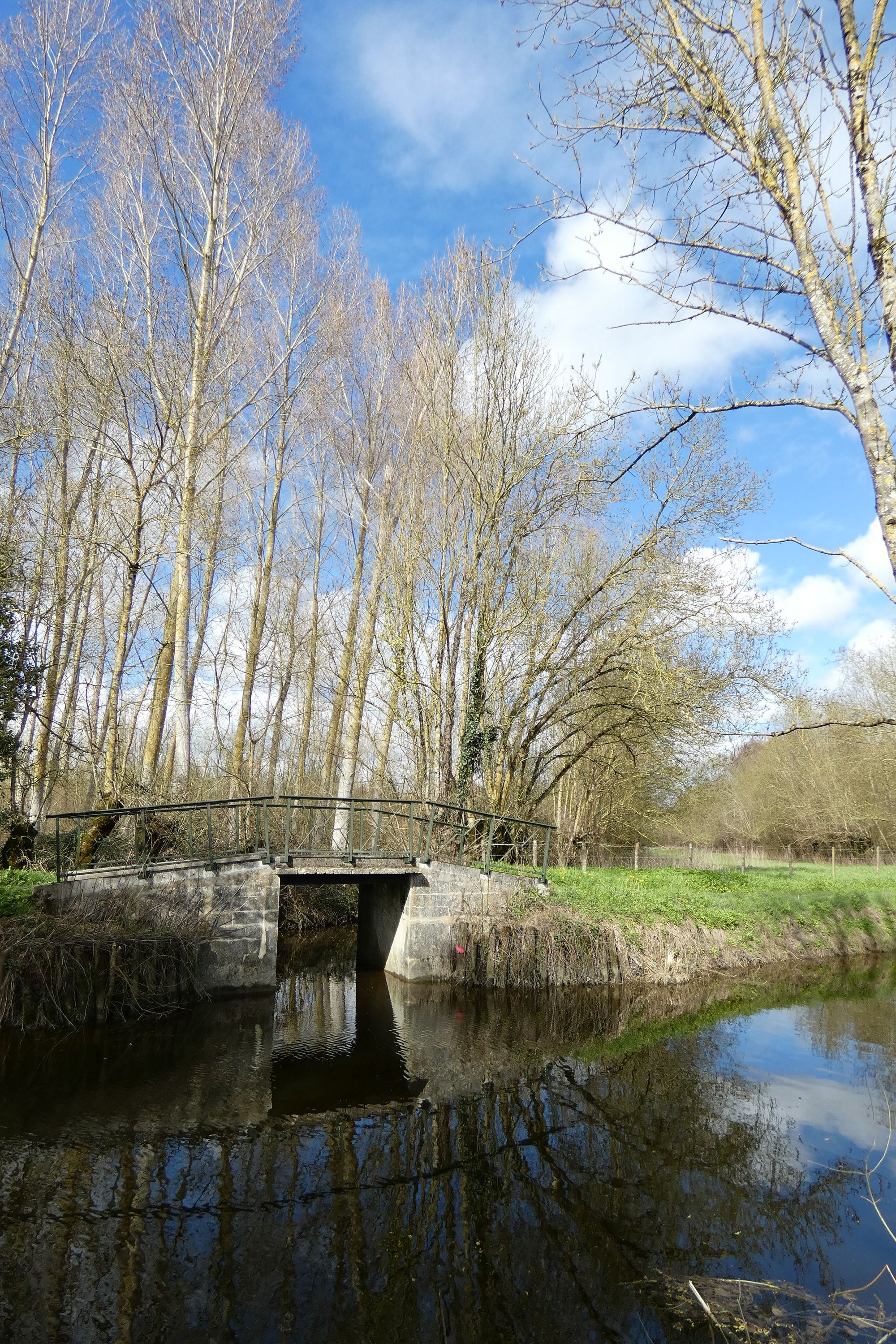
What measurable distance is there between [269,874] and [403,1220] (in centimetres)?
654

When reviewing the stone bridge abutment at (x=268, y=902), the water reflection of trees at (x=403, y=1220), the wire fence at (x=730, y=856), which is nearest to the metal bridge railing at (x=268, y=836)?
the stone bridge abutment at (x=268, y=902)

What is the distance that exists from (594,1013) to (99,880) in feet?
23.7

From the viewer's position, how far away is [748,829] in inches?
1438

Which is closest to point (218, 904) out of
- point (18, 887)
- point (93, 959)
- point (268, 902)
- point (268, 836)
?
point (268, 902)

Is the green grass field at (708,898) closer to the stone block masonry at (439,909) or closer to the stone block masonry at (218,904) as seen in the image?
the stone block masonry at (439,909)

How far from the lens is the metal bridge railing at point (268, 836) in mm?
11383

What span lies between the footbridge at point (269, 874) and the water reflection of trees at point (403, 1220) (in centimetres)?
434

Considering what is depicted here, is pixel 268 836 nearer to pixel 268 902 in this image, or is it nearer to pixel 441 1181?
pixel 268 902

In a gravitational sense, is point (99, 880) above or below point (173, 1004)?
above

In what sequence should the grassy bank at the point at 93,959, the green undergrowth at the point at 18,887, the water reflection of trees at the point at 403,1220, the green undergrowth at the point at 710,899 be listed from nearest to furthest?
the water reflection of trees at the point at 403,1220
the grassy bank at the point at 93,959
the green undergrowth at the point at 18,887
the green undergrowth at the point at 710,899

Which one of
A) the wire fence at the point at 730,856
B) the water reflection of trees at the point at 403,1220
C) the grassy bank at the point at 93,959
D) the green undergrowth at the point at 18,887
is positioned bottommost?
the water reflection of trees at the point at 403,1220

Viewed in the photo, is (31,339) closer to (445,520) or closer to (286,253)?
(286,253)

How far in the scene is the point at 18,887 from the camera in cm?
1134

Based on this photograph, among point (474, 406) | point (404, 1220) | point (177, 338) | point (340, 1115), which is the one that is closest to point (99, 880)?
point (340, 1115)
